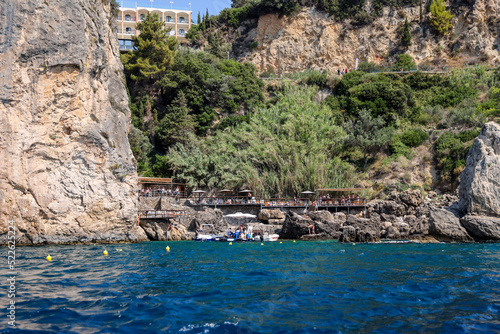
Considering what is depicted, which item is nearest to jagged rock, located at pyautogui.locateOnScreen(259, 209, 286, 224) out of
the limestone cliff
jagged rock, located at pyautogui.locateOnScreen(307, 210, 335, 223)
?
jagged rock, located at pyautogui.locateOnScreen(307, 210, 335, 223)

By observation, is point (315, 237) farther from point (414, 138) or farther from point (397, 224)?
point (414, 138)

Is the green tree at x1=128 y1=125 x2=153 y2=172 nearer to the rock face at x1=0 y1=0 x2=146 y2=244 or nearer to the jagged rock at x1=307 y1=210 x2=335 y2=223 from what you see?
the rock face at x1=0 y1=0 x2=146 y2=244

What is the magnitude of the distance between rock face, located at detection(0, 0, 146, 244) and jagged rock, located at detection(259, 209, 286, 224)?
10254 millimetres

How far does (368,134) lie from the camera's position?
39.9 meters

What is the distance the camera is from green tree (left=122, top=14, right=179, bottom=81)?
4553cm

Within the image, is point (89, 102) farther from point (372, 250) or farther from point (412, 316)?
point (412, 316)

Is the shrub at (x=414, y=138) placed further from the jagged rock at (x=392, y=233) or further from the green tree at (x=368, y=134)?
the jagged rock at (x=392, y=233)

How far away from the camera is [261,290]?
398 inches

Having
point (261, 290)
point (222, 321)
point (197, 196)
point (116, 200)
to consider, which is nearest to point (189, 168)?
point (197, 196)

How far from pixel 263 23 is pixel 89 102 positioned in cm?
3849

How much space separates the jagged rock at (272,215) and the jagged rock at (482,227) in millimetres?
12537

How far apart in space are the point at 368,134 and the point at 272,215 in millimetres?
15367

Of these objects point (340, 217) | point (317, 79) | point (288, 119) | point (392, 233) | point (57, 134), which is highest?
point (317, 79)

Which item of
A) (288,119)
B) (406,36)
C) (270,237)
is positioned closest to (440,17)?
→ (406,36)
